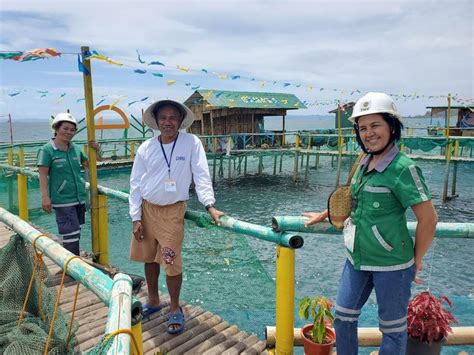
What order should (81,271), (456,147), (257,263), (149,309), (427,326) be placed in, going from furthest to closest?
(456,147) → (257,263) → (149,309) → (427,326) → (81,271)

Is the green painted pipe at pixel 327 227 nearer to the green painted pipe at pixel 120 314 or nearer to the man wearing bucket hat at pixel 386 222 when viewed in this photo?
the man wearing bucket hat at pixel 386 222

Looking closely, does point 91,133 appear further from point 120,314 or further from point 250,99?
point 250,99

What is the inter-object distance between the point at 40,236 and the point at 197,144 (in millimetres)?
1256

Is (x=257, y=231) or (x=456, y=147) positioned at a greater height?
(x=257, y=231)

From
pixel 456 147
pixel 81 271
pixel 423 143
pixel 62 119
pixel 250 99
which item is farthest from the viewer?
pixel 250 99

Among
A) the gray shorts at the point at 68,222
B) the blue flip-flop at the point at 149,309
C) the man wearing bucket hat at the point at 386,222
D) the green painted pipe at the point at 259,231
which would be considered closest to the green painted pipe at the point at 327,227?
the green painted pipe at the point at 259,231

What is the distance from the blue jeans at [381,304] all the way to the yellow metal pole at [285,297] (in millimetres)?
294

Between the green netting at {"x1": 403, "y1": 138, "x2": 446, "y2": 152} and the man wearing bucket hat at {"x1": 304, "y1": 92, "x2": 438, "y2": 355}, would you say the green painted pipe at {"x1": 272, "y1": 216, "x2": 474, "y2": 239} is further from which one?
the green netting at {"x1": 403, "y1": 138, "x2": 446, "y2": 152}

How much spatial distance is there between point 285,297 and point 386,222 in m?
0.77

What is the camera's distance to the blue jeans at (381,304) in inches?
78.4

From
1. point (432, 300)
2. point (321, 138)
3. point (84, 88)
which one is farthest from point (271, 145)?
point (432, 300)

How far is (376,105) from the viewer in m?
1.97

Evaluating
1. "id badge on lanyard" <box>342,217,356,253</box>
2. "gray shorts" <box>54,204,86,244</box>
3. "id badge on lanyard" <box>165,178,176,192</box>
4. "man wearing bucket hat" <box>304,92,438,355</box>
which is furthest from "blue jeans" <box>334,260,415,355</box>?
"gray shorts" <box>54,204,86,244</box>

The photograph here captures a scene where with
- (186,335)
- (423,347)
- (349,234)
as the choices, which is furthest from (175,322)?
(423,347)
